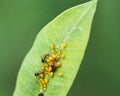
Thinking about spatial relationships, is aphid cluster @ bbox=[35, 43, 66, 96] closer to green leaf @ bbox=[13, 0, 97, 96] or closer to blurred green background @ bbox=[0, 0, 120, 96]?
green leaf @ bbox=[13, 0, 97, 96]

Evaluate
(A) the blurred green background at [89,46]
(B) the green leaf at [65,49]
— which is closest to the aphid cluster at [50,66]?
(B) the green leaf at [65,49]

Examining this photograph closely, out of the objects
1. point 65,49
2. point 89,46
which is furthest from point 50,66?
point 89,46

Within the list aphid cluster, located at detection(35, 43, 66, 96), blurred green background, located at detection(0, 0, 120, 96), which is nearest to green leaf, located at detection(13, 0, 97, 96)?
aphid cluster, located at detection(35, 43, 66, 96)

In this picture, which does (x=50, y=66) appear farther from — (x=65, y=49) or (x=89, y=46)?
(x=89, y=46)

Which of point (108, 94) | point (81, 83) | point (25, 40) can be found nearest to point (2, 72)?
point (25, 40)

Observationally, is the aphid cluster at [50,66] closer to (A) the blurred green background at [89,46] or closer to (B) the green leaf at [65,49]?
(B) the green leaf at [65,49]

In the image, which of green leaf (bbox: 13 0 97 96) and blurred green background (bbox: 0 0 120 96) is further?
blurred green background (bbox: 0 0 120 96)
